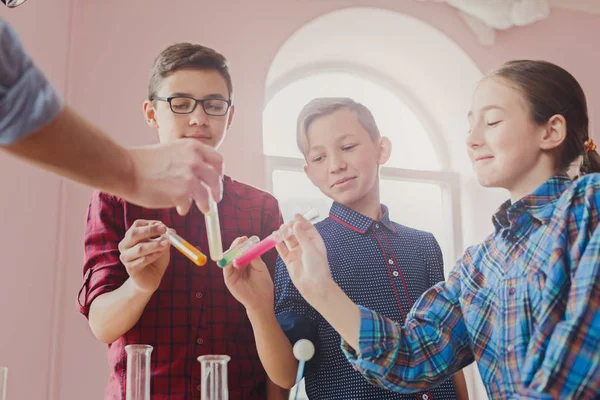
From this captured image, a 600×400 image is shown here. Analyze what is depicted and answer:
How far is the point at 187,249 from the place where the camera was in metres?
0.92

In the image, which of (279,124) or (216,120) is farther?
(279,124)

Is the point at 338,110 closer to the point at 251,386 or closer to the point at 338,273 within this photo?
the point at 338,273

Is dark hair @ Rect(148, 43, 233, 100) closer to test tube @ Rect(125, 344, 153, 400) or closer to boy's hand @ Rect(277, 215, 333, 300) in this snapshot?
boy's hand @ Rect(277, 215, 333, 300)

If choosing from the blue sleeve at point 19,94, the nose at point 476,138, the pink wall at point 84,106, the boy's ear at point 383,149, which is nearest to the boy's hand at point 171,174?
the blue sleeve at point 19,94

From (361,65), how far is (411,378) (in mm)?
1900

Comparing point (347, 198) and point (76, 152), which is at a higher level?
point (347, 198)

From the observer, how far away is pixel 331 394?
117 centimetres

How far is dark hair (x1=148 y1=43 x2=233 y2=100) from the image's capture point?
129 centimetres

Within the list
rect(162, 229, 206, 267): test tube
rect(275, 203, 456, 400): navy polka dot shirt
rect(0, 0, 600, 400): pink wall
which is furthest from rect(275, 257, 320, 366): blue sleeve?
rect(0, 0, 600, 400): pink wall

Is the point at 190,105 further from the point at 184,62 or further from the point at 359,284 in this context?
the point at 359,284

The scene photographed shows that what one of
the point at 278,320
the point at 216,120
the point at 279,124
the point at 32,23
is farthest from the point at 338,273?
the point at 279,124

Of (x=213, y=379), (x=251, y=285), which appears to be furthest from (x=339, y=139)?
(x=213, y=379)

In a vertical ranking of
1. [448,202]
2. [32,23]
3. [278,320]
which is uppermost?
[32,23]

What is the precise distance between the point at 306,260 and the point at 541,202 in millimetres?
362
